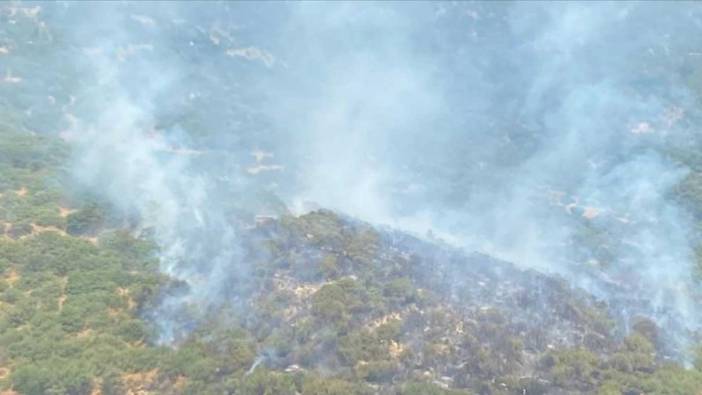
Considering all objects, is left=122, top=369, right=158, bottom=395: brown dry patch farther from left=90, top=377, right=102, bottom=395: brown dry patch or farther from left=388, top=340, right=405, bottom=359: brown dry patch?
left=388, top=340, right=405, bottom=359: brown dry patch

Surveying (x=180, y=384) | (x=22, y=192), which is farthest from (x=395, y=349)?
(x=22, y=192)

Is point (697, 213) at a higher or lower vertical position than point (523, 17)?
lower

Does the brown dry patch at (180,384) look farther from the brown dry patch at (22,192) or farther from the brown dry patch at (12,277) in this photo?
the brown dry patch at (22,192)

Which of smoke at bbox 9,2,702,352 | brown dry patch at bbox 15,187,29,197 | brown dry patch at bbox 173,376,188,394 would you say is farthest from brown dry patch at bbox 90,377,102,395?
brown dry patch at bbox 15,187,29,197

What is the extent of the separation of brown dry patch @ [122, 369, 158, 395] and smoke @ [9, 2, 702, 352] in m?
21.8

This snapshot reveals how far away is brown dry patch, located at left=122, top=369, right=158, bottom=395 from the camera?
157 feet

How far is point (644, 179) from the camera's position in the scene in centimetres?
9881

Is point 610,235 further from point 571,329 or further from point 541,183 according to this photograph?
point 571,329

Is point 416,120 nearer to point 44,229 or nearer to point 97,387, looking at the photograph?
point 44,229

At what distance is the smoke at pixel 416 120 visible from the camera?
87688 millimetres

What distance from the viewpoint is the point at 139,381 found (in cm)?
4859

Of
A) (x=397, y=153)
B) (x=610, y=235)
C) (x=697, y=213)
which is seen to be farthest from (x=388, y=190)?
(x=697, y=213)

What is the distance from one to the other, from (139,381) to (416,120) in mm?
Result: 76071

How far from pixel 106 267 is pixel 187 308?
343 inches
